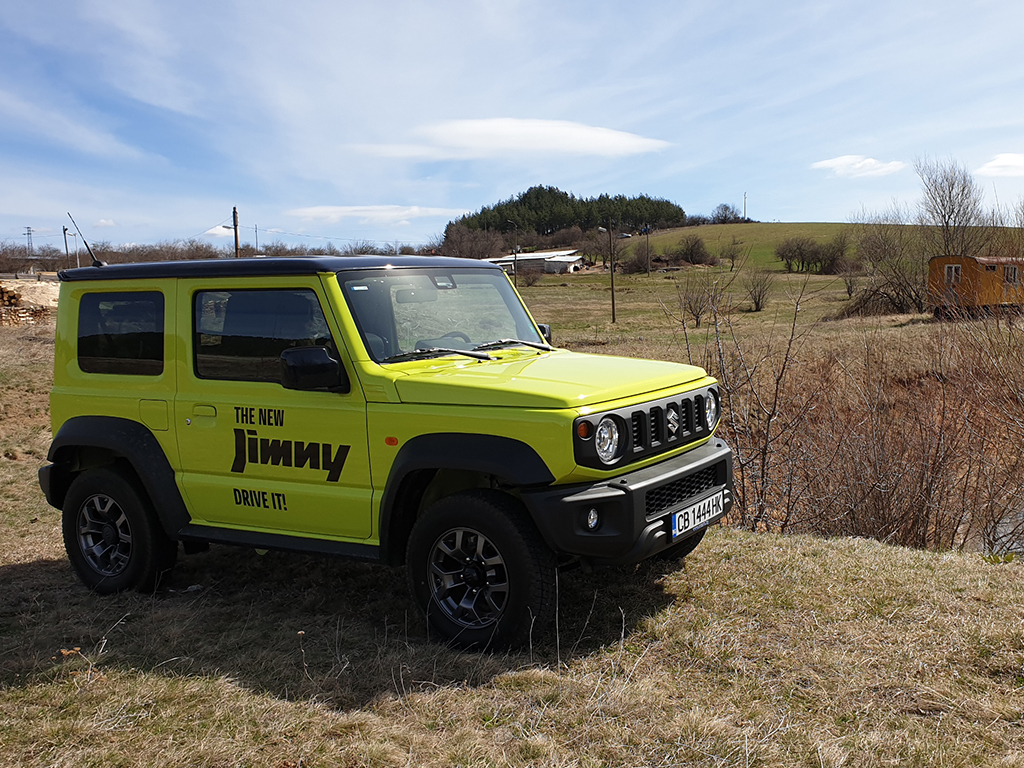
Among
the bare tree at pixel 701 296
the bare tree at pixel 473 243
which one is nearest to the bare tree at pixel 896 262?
the bare tree at pixel 701 296

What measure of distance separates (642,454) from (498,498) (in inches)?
30.1

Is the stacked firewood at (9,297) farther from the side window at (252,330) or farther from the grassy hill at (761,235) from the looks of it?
the grassy hill at (761,235)

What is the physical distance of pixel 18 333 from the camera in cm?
2423

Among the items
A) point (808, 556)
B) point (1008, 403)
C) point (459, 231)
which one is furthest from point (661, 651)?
point (459, 231)

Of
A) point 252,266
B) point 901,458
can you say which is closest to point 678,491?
point 252,266

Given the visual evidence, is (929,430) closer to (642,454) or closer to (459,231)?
(642,454)

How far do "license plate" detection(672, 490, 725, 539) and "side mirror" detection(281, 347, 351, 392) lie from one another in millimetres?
1897

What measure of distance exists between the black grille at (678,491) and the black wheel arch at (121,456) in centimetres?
280

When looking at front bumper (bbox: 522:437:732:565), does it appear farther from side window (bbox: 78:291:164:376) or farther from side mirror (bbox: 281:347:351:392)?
side window (bbox: 78:291:164:376)

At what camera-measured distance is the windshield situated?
4.53m

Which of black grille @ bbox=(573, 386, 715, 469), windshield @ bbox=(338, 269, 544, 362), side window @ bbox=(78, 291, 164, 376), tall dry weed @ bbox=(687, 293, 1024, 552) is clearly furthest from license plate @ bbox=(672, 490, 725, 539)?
tall dry weed @ bbox=(687, 293, 1024, 552)

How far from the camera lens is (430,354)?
4602mm

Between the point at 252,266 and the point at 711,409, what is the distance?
279 centimetres

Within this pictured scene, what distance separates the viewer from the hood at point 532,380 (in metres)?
3.92
